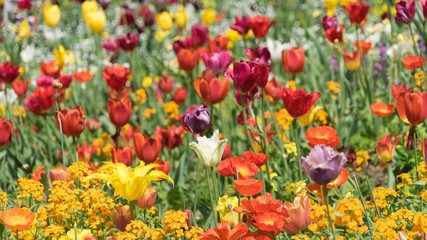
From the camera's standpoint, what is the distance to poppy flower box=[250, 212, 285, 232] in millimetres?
1626

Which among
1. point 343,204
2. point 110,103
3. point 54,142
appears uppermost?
point 110,103

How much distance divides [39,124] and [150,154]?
178 cm

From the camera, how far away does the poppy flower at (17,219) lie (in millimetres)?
1732

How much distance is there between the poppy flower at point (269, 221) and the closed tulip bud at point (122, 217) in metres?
0.54

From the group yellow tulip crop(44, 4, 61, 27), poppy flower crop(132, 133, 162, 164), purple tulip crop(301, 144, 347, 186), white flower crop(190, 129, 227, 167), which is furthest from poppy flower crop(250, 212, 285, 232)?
yellow tulip crop(44, 4, 61, 27)

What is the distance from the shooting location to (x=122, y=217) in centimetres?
196

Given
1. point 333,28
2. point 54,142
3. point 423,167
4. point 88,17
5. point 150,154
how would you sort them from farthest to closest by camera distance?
1. point 88,17
2. point 54,142
3. point 333,28
4. point 150,154
5. point 423,167

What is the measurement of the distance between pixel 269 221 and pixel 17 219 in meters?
0.83

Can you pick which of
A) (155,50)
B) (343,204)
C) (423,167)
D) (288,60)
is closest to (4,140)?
(288,60)

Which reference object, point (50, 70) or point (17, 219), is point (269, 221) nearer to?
point (17, 219)

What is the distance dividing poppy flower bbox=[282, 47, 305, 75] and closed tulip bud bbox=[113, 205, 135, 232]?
4.33 ft

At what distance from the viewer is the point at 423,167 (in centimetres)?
199

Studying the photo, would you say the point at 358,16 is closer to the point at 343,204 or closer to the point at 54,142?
the point at 343,204

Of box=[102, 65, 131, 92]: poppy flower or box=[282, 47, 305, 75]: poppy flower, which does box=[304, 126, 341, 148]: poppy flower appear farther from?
box=[102, 65, 131, 92]: poppy flower
